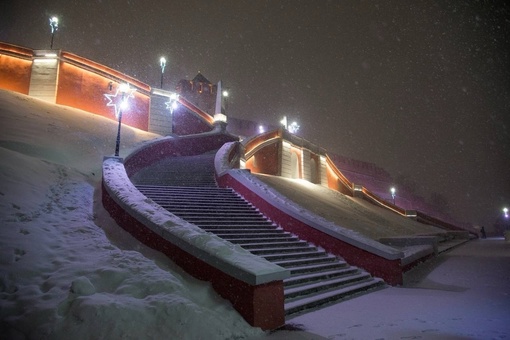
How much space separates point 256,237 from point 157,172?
8.06 metres

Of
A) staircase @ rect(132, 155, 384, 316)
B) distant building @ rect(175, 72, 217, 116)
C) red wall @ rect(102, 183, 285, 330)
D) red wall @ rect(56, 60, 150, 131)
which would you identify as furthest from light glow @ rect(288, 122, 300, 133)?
distant building @ rect(175, 72, 217, 116)

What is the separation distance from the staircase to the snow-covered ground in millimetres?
463

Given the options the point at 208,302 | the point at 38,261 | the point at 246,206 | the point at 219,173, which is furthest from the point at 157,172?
the point at 208,302

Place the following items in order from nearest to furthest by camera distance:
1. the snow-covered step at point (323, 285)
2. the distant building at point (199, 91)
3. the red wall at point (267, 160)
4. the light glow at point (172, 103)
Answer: the snow-covered step at point (323, 285)
the red wall at point (267, 160)
the light glow at point (172, 103)
the distant building at point (199, 91)

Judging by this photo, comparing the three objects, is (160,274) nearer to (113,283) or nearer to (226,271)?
(113,283)

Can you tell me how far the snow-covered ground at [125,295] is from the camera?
3.06 m

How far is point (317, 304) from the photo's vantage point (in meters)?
4.96

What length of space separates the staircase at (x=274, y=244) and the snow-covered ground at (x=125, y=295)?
1.52 ft

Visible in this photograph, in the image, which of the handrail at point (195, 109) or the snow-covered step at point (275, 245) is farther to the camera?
the handrail at point (195, 109)

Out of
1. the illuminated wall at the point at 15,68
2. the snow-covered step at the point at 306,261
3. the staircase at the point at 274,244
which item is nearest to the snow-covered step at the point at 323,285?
the staircase at the point at 274,244

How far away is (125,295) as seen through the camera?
11.5 feet

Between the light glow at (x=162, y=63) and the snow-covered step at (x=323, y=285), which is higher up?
the light glow at (x=162, y=63)

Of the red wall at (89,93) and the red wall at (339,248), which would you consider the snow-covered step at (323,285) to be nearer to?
the red wall at (339,248)

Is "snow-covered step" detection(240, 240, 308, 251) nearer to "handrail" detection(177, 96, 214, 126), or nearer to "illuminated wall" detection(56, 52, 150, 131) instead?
"illuminated wall" detection(56, 52, 150, 131)
